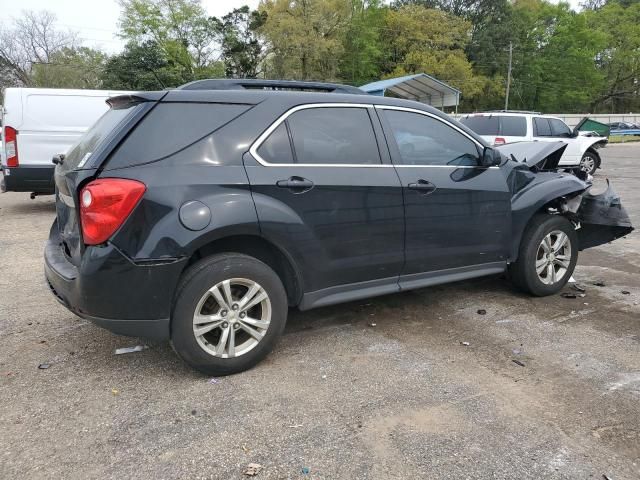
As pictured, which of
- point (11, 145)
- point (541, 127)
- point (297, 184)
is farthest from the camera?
point (541, 127)

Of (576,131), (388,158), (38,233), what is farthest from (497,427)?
(576,131)

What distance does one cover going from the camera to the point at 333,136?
358cm

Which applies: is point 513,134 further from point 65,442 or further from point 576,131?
point 65,442

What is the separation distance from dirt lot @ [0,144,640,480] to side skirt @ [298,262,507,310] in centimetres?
36

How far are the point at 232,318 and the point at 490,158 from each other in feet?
8.18

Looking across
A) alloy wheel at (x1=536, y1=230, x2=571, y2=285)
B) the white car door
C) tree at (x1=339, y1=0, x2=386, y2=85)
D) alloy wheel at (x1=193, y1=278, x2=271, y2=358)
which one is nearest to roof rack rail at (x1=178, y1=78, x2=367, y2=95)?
alloy wheel at (x1=193, y1=278, x2=271, y2=358)

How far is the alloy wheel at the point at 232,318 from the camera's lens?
309 cm

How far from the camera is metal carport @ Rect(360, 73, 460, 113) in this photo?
2773 cm

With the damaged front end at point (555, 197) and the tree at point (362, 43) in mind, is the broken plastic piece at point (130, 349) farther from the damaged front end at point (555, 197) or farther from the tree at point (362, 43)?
the tree at point (362, 43)

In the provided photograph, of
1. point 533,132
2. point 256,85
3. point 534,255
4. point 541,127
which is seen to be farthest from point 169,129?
point 541,127

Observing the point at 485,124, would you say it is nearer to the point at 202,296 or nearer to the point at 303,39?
the point at 202,296

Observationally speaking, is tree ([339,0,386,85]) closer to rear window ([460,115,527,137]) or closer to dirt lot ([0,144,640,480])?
rear window ([460,115,527,137])

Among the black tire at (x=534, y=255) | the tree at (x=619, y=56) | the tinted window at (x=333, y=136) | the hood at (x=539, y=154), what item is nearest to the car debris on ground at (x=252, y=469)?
the tinted window at (x=333, y=136)

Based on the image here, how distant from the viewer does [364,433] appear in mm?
2676
